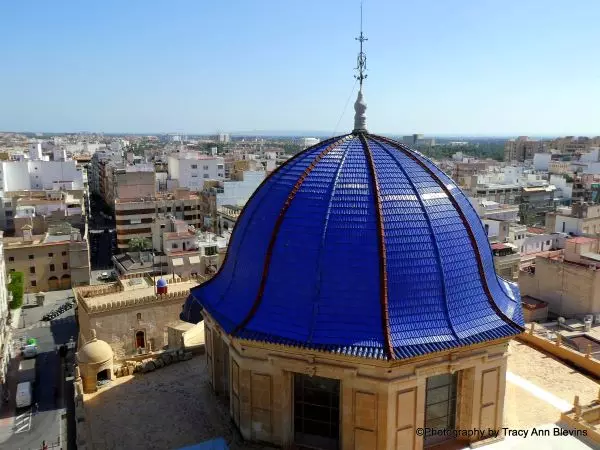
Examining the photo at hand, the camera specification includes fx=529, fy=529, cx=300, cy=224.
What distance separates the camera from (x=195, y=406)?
2067 cm

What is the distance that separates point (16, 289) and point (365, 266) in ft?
190

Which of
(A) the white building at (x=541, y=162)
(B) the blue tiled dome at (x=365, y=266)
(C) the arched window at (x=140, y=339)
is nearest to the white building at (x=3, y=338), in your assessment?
(C) the arched window at (x=140, y=339)

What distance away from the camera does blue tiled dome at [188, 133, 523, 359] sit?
16.5 metres

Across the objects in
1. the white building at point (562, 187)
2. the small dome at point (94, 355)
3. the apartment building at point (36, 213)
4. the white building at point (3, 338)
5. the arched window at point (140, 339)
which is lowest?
the white building at point (3, 338)

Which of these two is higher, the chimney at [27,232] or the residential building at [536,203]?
the residential building at [536,203]

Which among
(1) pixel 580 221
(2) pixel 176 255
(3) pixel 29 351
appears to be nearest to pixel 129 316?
(3) pixel 29 351

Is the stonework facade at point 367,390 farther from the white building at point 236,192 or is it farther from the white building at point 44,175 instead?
the white building at point 44,175

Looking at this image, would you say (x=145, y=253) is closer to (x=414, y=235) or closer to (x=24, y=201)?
(x=24, y=201)

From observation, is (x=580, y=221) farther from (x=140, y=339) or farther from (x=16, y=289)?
(x=16, y=289)

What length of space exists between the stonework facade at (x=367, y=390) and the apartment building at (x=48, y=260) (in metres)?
56.3

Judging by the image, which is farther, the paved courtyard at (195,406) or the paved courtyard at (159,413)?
the paved courtyard at (159,413)

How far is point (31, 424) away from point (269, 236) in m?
32.3

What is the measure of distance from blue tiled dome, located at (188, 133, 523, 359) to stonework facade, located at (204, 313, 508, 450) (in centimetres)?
59

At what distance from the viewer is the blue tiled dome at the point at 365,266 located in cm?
1653
